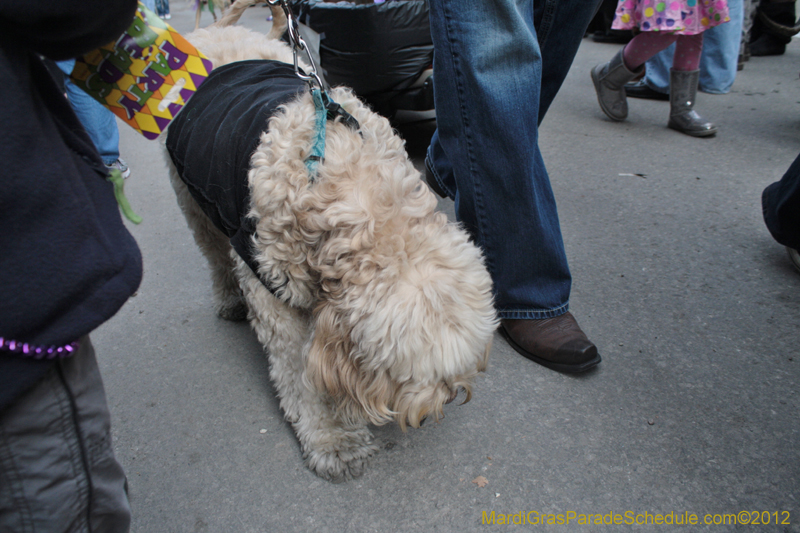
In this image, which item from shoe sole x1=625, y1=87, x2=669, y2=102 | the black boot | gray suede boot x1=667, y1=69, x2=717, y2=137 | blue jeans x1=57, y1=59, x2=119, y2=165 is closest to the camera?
blue jeans x1=57, y1=59, x2=119, y2=165

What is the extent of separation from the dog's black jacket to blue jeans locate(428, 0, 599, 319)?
23.6 inches

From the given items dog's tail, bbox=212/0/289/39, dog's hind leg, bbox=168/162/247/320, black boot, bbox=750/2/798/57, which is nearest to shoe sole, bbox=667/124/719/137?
black boot, bbox=750/2/798/57

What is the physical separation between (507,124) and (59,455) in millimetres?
1680

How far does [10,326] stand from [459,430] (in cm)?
153

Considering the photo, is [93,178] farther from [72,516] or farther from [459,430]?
[459,430]

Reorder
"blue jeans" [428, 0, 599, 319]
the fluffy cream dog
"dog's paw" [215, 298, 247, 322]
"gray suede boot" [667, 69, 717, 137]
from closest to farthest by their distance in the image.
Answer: the fluffy cream dog
"blue jeans" [428, 0, 599, 319]
"dog's paw" [215, 298, 247, 322]
"gray suede boot" [667, 69, 717, 137]

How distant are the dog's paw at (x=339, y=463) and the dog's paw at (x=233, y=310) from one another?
991 millimetres

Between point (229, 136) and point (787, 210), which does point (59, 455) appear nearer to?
point (229, 136)

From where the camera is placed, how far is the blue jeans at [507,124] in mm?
1831

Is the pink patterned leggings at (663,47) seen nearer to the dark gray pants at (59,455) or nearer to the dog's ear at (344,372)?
the dog's ear at (344,372)

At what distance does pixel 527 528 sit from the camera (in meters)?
1.56

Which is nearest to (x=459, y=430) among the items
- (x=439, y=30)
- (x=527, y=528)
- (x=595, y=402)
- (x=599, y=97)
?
(x=527, y=528)

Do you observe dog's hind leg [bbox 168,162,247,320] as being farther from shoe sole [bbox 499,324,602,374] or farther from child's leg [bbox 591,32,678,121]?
child's leg [bbox 591,32,678,121]

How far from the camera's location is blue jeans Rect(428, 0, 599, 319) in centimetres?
183
